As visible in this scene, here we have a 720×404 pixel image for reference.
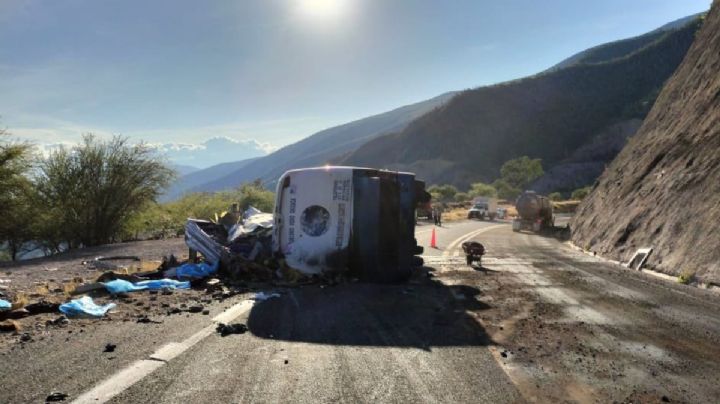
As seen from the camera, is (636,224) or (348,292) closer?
(348,292)

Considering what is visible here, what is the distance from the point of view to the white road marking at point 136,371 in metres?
3.68

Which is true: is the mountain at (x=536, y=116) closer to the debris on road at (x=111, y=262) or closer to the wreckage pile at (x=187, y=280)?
the debris on road at (x=111, y=262)

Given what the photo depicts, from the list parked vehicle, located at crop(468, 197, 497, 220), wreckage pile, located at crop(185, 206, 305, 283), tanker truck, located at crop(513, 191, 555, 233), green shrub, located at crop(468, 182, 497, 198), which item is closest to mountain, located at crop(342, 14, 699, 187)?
green shrub, located at crop(468, 182, 497, 198)

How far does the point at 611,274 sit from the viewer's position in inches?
461

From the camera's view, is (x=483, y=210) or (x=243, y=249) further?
(x=483, y=210)

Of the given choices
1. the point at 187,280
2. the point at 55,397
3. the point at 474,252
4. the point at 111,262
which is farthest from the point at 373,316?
the point at 111,262

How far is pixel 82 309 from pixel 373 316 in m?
3.81

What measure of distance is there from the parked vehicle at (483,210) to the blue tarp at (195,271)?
50423 millimetres

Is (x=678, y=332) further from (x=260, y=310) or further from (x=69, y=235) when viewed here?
(x=69, y=235)

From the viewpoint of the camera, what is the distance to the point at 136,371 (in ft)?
13.9

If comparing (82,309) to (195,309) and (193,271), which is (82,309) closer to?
(195,309)

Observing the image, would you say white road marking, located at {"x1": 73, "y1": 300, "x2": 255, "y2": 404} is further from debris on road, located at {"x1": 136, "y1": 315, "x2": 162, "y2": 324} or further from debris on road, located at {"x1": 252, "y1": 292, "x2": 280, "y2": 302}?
debris on road, located at {"x1": 252, "y1": 292, "x2": 280, "y2": 302}

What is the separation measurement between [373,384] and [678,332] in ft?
14.1


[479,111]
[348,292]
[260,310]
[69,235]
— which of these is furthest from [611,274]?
[479,111]
